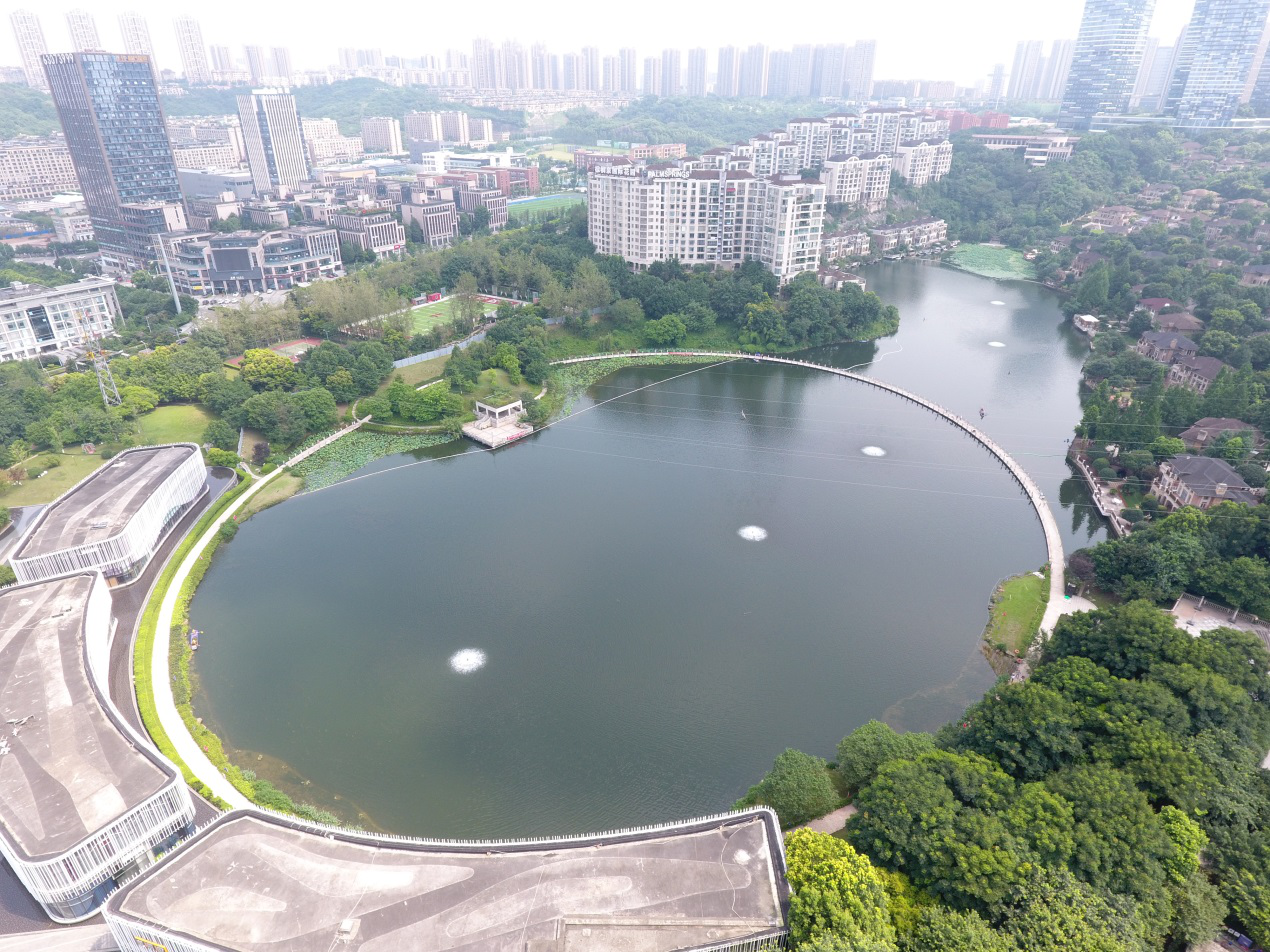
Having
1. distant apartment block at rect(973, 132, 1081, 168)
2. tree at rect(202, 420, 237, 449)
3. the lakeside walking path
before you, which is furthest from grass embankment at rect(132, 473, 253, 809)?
distant apartment block at rect(973, 132, 1081, 168)

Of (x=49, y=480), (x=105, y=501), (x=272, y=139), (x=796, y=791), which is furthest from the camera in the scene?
(x=272, y=139)

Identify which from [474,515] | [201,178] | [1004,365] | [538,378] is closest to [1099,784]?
[474,515]

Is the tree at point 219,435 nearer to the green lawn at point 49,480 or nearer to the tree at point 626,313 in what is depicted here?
→ the green lawn at point 49,480

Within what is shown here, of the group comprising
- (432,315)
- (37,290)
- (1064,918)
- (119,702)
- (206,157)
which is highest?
(206,157)

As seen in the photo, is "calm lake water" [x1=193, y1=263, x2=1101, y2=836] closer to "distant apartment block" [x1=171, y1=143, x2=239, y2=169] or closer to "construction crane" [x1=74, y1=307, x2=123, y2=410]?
"construction crane" [x1=74, y1=307, x2=123, y2=410]

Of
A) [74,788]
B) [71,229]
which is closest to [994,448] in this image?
[74,788]

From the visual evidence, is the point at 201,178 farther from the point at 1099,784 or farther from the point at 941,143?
the point at 1099,784

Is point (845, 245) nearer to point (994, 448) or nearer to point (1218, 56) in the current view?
point (994, 448)
